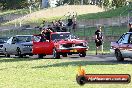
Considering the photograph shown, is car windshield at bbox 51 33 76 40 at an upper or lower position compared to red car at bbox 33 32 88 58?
upper

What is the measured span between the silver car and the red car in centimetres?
172

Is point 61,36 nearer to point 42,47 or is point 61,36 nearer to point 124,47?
point 42,47

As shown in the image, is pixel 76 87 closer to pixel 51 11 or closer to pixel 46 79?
pixel 46 79

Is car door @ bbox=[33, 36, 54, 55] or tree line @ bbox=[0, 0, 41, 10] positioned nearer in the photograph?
car door @ bbox=[33, 36, 54, 55]

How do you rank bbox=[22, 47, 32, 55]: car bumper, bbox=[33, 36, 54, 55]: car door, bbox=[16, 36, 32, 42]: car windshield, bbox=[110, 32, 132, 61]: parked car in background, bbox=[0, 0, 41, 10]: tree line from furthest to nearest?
1. bbox=[0, 0, 41, 10]: tree line
2. bbox=[16, 36, 32, 42]: car windshield
3. bbox=[22, 47, 32, 55]: car bumper
4. bbox=[33, 36, 54, 55]: car door
5. bbox=[110, 32, 132, 61]: parked car in background

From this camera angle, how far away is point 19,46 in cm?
3253

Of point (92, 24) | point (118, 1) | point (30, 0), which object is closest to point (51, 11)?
point (118, 1)

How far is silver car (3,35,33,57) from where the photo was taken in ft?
105

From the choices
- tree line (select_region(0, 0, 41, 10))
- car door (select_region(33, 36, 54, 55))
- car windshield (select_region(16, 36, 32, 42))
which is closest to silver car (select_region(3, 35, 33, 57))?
car windshield (select_region(16, 36, 32, 42))

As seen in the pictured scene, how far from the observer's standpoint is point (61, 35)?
97.5ft

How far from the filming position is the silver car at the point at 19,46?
3200cm

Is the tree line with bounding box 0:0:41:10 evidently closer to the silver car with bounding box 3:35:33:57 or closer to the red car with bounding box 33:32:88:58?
the silver car with bounding box 3:35:33:57

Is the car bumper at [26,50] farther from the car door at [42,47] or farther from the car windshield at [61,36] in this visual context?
the car windshield at [61,36]

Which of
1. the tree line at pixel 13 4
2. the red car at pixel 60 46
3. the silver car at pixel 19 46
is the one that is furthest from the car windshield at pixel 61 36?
the tree line at pixel 13 4
